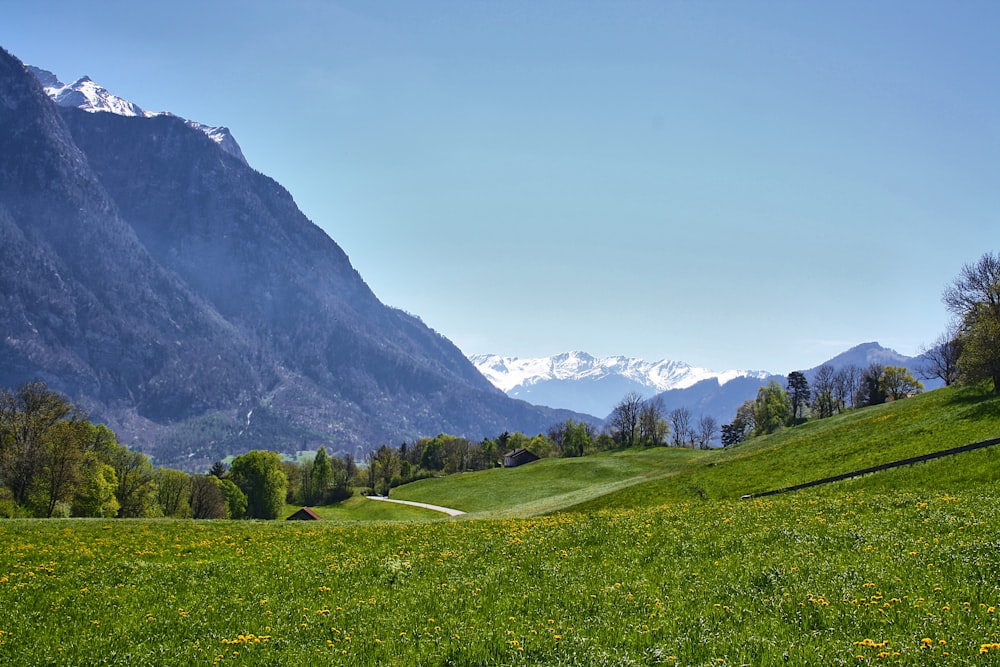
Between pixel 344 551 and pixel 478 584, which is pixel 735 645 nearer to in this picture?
pixel 478 584

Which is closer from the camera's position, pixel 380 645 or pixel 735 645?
pixel 735 645

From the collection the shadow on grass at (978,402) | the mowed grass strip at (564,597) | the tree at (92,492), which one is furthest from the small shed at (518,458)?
the mowed grass strip at (564,597)

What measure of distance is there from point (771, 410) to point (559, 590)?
17703cm

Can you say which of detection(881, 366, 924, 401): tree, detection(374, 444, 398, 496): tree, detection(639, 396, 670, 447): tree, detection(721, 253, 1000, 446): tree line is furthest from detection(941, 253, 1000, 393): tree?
detection(374, 444, 398, 496): tree

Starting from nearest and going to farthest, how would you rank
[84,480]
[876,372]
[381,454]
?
[84,480] → [876,372] → [381,454]

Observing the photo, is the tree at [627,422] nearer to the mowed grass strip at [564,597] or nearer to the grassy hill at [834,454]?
the grassy hill at [834,454]

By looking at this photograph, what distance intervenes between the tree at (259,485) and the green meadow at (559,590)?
113676 mm

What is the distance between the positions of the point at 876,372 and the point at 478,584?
172333 millimetres

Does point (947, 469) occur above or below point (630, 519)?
above

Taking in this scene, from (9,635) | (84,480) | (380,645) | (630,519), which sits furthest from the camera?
(84,480)

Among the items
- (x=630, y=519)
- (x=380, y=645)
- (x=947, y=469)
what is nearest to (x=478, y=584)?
(x=380, y=645)

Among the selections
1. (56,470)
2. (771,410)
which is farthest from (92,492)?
(771,410)

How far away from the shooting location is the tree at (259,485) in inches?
5408

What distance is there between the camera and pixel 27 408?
71000 mm
